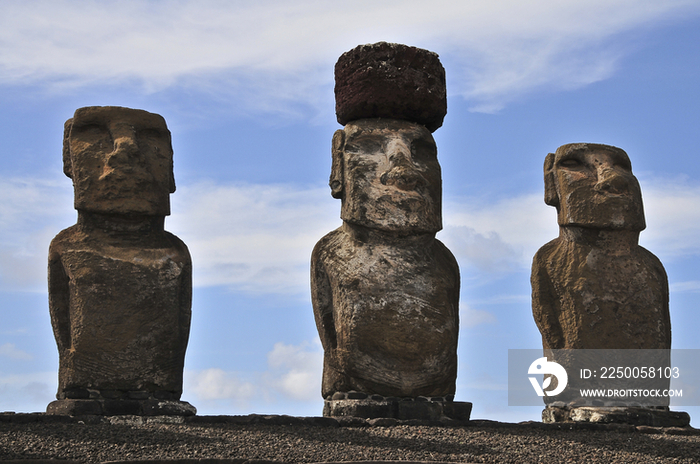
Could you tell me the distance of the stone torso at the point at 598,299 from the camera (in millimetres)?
10453

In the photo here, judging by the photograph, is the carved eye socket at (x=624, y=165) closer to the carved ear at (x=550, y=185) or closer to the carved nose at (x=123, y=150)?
the carved ear at (x=550, y=185)

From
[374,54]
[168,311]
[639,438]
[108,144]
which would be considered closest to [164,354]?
[168,311]

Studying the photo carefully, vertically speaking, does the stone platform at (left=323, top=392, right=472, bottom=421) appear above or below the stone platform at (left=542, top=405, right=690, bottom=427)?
below

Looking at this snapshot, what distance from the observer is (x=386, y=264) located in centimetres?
949

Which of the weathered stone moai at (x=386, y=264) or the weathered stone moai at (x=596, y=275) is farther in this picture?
the weathered stone moai at (x=596, y=275)

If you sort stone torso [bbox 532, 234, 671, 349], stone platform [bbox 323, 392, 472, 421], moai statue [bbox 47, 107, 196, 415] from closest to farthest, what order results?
moai statue [bbox 47, 107, 196, 415] < stone platform [bbox 323, 392, 472, 421] < stone torso [bbox 532, 234, 671, 349]

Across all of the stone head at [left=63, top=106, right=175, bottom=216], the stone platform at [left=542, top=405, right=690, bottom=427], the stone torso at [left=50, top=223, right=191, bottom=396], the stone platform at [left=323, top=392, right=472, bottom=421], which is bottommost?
the stone platform at [left=323, top=392, right=472, bottom=421]

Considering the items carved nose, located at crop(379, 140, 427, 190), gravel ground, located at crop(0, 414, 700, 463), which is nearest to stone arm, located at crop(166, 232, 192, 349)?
gravel ground, located at crop(0, 414, 700, 463)

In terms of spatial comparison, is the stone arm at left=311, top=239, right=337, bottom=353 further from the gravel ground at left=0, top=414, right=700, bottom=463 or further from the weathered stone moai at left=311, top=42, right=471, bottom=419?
the gravel ground at left=0, top=414, right=700, bottom=463

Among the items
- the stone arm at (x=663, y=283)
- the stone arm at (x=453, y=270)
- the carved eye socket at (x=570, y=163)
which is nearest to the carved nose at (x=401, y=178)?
the stone arm at (x=453, y=270)

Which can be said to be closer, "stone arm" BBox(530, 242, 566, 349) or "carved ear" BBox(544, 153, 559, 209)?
"stone arm" BBox(530, 242, 566, 349)

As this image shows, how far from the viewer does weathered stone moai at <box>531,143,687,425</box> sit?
412 inches

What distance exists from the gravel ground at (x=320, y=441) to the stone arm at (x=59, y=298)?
1.17m

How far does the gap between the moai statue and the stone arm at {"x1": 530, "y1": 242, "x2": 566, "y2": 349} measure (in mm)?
3714
